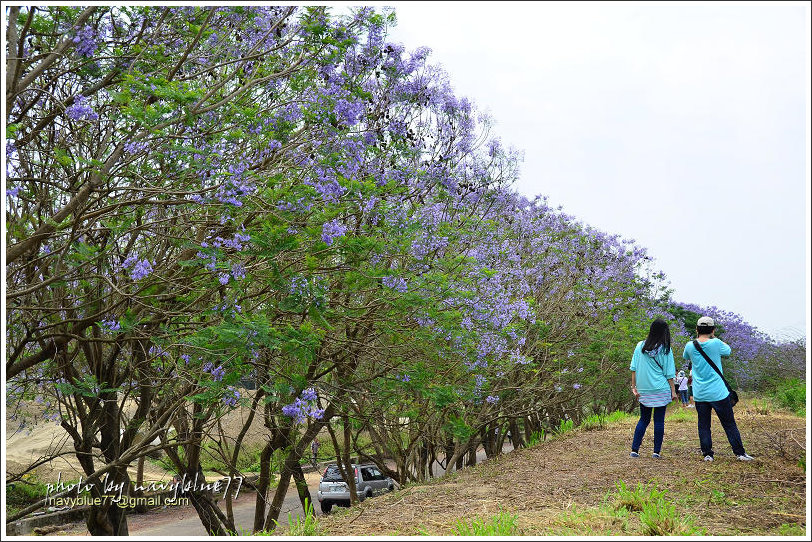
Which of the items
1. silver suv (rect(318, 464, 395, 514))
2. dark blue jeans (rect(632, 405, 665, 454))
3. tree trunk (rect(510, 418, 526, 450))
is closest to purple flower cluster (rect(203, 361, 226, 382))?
dark blue jeans (rect(632, 405, 665, 454))

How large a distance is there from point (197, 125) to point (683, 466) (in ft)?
16.4

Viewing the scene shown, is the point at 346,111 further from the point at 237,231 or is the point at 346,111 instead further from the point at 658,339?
the point at 658,339

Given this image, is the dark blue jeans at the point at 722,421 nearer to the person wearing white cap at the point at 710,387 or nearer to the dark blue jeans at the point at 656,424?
the person wearing white cap at the point at 710,387

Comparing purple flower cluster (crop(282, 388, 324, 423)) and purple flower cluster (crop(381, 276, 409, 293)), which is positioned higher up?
purple flower cluster (crop(381, 276, 409, 293))

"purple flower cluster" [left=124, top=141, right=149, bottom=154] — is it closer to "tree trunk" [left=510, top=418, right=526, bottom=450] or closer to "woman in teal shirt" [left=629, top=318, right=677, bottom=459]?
"woman in teal shirt" [left=629, top=318, right=677, bottom=459]

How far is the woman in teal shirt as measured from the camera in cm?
624

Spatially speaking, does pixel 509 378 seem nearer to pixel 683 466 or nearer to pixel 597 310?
pixel 597 310

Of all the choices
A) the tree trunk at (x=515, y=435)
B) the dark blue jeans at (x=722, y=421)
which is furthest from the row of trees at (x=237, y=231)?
the tree trunk at (x=515, y=435)

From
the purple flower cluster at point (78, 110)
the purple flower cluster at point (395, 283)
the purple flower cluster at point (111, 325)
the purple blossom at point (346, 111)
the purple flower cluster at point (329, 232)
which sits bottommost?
the purple flower cluster at point (111, 325)

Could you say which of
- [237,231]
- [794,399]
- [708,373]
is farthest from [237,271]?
[794,399]

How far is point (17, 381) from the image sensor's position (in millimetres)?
6348

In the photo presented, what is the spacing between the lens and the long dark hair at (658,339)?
623 centimetres

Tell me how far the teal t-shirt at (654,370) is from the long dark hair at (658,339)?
44 millimetres

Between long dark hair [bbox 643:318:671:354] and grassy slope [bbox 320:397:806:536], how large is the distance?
1.07m
